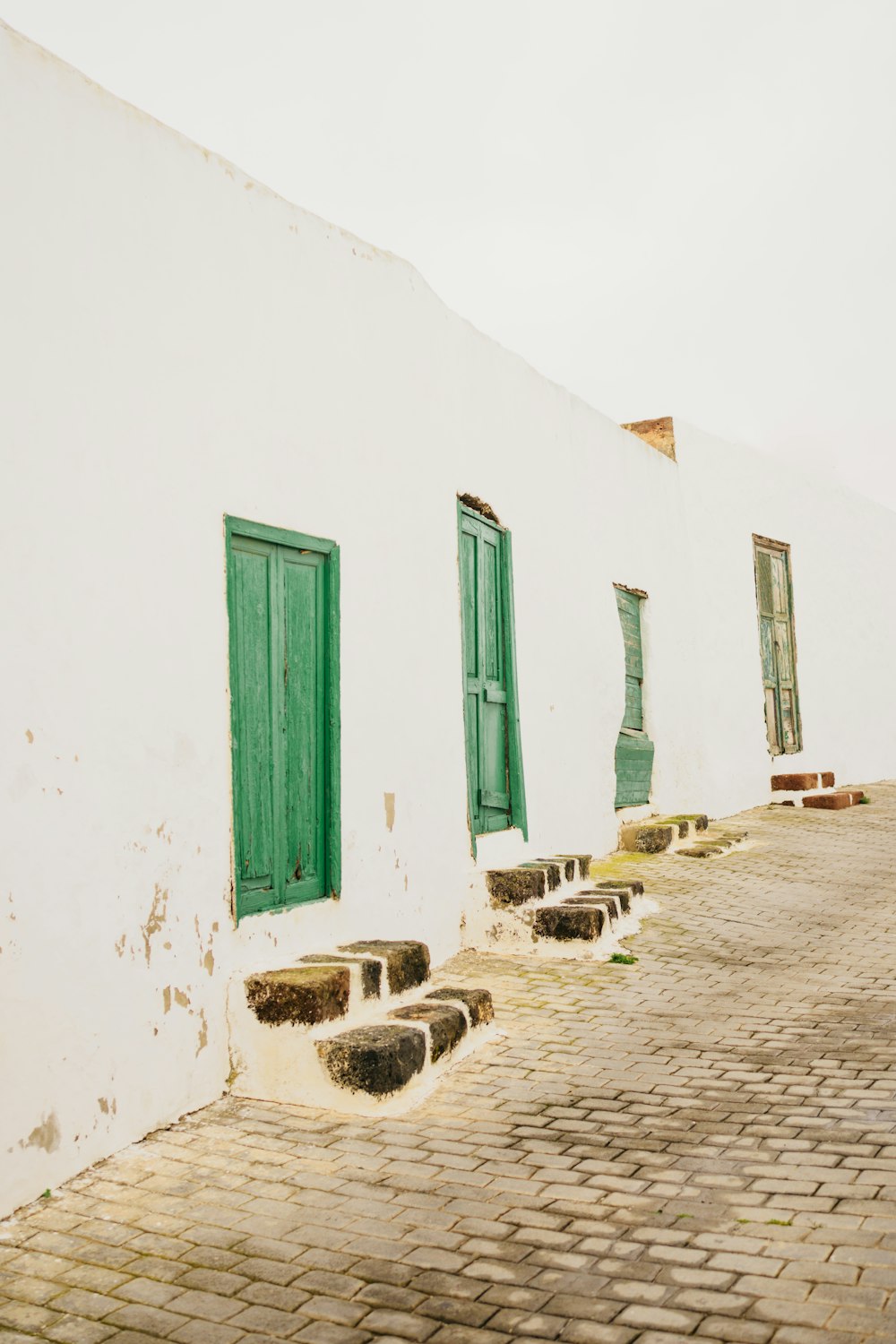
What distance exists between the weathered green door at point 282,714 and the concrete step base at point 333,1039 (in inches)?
16.3

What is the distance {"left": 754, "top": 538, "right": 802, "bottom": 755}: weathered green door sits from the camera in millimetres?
12719

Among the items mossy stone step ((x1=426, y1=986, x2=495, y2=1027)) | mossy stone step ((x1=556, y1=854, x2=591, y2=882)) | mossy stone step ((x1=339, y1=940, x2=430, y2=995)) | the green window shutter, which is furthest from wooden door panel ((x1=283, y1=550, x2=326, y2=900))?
mossy stone step ((x1=556, y1=854, x2=591, y2=882))

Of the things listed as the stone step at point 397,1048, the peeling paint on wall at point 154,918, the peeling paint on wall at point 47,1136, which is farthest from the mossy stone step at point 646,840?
the peeling paint on wall at point 47,1136

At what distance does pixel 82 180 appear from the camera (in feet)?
12.5

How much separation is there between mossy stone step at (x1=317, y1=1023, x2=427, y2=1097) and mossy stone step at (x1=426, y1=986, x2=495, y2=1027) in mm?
570

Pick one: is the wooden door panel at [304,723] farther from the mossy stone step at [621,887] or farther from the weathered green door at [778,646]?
the weathered green door at [778,646]

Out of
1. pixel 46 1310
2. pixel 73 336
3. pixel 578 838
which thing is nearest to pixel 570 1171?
pixel 46 1310

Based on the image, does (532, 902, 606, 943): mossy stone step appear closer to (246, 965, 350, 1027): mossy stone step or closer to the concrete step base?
the concrete step base

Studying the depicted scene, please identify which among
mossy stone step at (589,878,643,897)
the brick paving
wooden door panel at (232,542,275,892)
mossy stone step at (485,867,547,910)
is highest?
wooden door panel at (232,542,275,892)

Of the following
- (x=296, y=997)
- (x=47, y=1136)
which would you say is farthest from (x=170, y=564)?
(x=47, y=1136)

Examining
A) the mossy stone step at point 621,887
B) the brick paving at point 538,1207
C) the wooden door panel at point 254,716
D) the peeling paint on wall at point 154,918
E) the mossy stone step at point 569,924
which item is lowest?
the brick paving at point 538,1207

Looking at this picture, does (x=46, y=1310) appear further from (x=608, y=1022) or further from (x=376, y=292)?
(x=376, y=292)

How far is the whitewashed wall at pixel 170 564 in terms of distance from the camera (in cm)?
340

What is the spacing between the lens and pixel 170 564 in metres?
4.00
